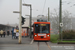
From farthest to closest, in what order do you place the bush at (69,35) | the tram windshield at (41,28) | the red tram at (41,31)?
the bush at (69,35) < the tram windshield at (41,28) < the red tram at (41,31)

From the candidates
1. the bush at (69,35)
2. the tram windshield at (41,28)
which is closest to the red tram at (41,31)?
the tram windshield at (41,28)

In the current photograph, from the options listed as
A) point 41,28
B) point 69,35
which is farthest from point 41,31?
point 69,35

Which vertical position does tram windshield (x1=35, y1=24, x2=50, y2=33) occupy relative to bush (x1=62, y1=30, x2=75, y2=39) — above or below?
above

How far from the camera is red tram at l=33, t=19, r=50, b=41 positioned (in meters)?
19.2

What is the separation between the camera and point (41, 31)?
19344mm

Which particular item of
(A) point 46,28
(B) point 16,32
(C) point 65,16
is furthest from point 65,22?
(A) point 46,28

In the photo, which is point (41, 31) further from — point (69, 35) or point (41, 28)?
point (69, 35)

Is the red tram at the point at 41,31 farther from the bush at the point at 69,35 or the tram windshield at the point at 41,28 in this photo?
the bush at the point at 69,35

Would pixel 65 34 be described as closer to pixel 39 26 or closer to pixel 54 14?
pixel 39 26

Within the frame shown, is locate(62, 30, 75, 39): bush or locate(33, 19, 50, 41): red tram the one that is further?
locate(62, 30, 75, 39): bush

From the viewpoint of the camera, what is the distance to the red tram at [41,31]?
62.9 ft

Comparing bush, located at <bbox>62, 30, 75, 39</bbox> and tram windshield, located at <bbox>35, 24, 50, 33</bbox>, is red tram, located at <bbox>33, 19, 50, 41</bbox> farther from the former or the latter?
bush, located at <bbox>62, 30, 75, 39</bbox>

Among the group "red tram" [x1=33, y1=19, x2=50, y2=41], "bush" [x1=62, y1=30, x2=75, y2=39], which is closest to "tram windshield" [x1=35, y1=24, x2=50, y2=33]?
"red tram" [x1=33, y1=19, x2=50, y2=41]

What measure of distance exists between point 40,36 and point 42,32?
628mm
